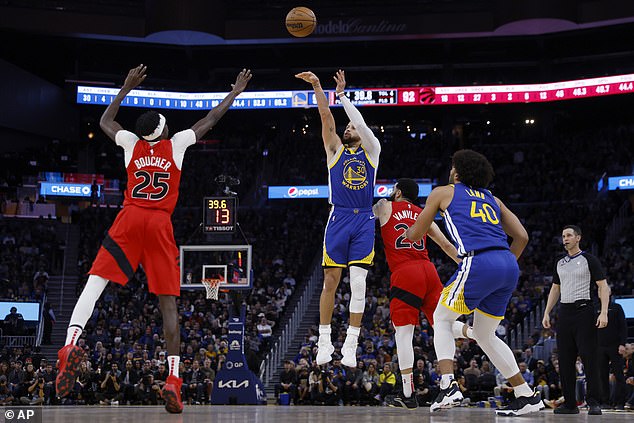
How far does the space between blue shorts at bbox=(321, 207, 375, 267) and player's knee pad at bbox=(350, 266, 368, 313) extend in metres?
0.09

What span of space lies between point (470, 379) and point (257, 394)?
522 centimetres

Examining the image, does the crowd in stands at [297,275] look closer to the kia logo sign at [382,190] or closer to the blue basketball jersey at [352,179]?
the kia logo sign at [382,190]

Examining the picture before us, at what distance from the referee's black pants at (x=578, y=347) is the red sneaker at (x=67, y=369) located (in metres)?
4.94

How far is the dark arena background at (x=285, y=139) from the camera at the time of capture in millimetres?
24672

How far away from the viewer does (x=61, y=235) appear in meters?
31.8

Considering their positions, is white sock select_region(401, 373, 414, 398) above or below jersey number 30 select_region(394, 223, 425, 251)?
below

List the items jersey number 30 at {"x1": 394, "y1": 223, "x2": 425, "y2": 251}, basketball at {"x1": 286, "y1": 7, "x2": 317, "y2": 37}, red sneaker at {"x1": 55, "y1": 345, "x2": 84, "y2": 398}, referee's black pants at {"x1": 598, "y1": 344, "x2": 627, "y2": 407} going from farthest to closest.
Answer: basketball at {"x1": 286, "y1": 7, "x2": 317, "y2": 37}, referee's black pants at {"x1": 598, "y1": 344, "x2": 627, "y2": 407}, jersey number 30 at {"x1": 394, "y1": 223, "x2": 425, "y2": 251}, red sneaker at {"x1": 55, "y1": 345, "x2": 84, "y2": 398}

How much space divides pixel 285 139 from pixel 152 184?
96.5 feet

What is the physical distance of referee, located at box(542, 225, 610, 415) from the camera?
8492 mm

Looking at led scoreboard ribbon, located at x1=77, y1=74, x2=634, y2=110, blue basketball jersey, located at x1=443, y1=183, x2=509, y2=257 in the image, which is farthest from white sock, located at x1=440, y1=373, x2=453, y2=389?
led scoreboard ribbon, located at x1=77, y1=74, x2=634, y2=110

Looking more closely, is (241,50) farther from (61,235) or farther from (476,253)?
(476,253)

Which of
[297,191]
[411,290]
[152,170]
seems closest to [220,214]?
[411,290]

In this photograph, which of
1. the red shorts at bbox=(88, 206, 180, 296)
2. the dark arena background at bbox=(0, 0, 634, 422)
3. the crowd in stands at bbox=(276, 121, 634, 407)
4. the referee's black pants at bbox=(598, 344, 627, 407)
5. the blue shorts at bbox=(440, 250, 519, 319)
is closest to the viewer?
the blue shorts at bbox=(440, 250, 519, 319)

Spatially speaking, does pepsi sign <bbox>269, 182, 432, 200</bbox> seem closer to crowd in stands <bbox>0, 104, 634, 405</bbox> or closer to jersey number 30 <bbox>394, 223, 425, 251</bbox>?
crowd in stands <bbox>0, 104, 634, 405</bbox>
